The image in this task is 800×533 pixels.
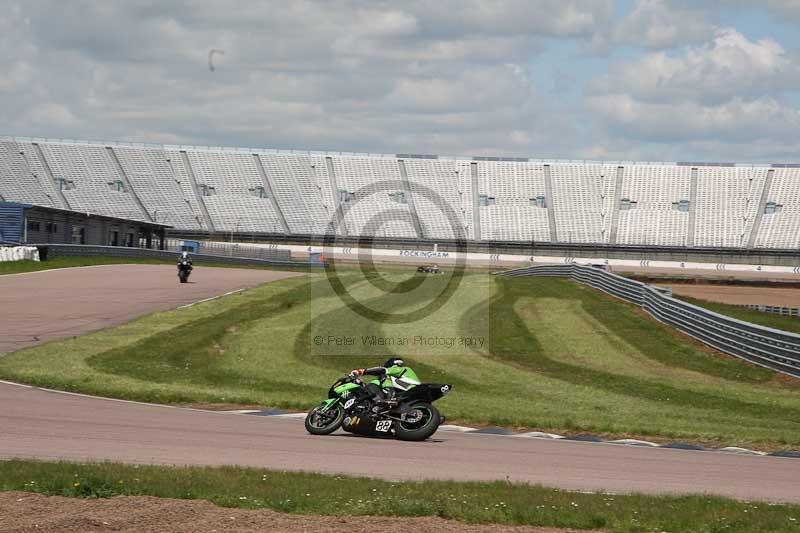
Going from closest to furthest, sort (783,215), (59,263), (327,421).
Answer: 1. (327,421)
2. (59,263)
3. (783,215)

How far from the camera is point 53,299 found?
38.0 metres

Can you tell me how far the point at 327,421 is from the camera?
15.2 metres

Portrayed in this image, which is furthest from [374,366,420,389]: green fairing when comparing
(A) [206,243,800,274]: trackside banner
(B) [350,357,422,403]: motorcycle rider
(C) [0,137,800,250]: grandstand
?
(C) [0,137,800,250]: grandstand

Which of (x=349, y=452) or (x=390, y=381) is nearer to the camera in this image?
(x=349, y=452)

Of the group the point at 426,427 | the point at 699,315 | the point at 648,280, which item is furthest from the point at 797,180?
the point at 426,427

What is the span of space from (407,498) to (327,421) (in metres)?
5.49

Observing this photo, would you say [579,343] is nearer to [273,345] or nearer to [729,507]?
[273,345]

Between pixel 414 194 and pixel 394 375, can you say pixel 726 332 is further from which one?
pixel 414 194

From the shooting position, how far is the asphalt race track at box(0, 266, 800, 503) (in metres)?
12.0

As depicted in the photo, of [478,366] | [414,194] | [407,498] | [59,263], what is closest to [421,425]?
[407,498]

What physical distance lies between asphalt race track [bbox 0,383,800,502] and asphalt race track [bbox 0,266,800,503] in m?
0.01

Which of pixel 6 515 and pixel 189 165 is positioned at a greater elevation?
pixel 189 165

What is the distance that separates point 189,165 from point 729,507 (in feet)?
347

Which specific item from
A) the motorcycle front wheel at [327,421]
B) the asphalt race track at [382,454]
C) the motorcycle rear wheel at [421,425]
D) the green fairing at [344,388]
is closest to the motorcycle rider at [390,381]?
the green fairing at [344,388]
